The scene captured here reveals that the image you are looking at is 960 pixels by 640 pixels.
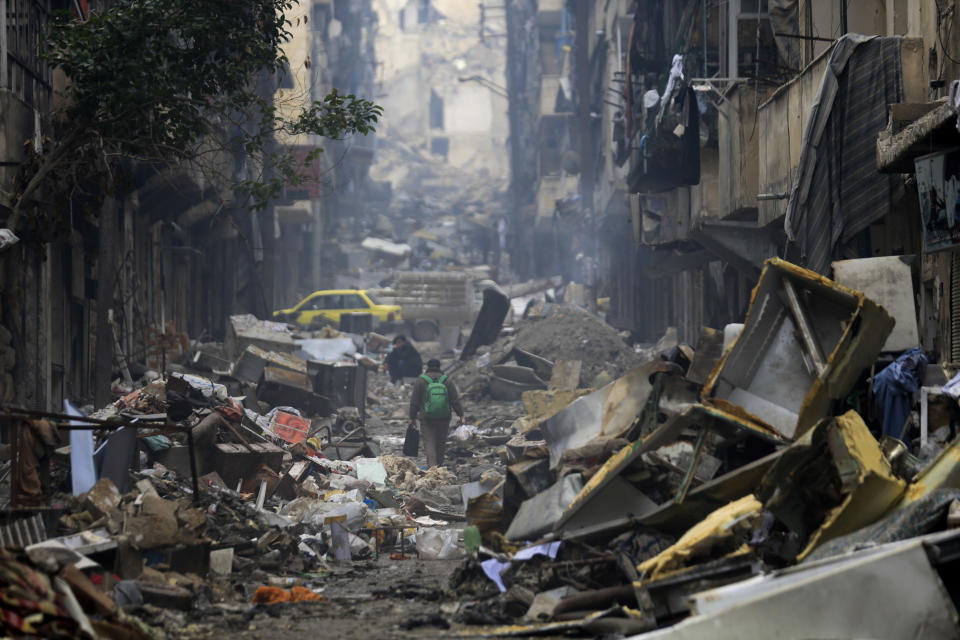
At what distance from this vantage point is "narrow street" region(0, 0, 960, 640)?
635 cm

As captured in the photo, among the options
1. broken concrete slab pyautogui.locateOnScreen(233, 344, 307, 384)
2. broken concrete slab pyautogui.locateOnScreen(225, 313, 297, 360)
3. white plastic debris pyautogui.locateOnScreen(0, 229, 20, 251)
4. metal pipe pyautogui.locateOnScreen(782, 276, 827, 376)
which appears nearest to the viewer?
metal pipe pyautogui.locateOnScreen(782, 276, 827, 376)

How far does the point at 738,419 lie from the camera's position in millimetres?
7352

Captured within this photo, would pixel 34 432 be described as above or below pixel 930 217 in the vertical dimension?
below

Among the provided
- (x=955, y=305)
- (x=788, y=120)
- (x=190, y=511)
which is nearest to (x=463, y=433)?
(x=788, y=120)

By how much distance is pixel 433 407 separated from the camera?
49.5 feet

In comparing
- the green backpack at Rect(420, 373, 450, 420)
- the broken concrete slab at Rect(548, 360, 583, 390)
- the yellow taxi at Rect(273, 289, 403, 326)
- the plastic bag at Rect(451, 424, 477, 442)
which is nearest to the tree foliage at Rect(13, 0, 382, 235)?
the green backpack at Rect(420, 373, 450, 420)

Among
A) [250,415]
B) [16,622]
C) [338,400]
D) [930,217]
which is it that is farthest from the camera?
[338,400]

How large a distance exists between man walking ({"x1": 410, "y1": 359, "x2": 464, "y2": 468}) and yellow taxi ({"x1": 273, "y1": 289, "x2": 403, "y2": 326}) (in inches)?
651

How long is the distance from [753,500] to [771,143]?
21.4 ft

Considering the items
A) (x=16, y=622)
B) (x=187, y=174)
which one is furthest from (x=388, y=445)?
(x=16, y=622)

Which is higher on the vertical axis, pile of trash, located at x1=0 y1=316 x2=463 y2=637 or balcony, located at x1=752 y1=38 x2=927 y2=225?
balcony, located at x1=752 y1=38 x2=927 y2=225

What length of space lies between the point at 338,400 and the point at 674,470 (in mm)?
12839

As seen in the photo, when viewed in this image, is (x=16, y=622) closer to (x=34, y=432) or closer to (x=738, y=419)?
(x=34, y=432)

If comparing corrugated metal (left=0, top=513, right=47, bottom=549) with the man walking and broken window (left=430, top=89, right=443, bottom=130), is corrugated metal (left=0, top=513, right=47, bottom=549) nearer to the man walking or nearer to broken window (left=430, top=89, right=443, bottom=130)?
the man walking
